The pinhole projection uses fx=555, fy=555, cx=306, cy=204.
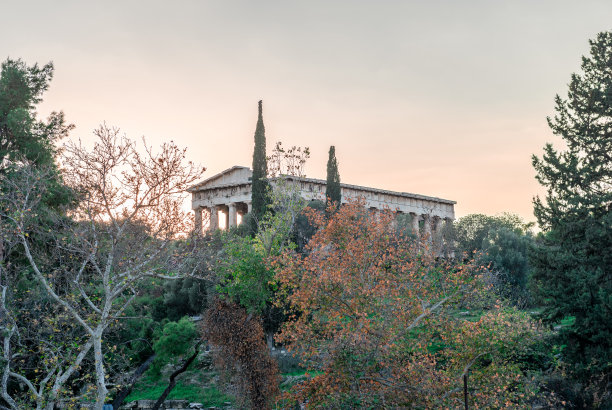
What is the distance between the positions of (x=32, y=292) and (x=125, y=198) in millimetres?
4806

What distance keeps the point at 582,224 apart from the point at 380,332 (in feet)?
34.4

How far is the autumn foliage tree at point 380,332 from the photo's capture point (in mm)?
13438

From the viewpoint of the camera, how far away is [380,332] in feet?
46.3

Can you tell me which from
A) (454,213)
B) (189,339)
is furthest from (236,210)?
(189,339)

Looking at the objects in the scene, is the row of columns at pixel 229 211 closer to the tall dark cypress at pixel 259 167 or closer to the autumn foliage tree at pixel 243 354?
the tall dark cypress at pixel 259 167

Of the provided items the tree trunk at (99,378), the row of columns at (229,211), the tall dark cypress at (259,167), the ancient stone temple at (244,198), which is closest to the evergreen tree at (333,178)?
the tall dark cypress at (259,167)

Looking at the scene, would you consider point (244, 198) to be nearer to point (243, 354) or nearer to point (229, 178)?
point (229, 178)

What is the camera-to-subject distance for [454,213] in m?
67.1

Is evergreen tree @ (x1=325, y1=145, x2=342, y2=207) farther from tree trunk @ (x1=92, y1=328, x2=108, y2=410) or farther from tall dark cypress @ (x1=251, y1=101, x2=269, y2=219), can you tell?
tree trunk @ (x1=92, y1=328, x2=108, y2=410)

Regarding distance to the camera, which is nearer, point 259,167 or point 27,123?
point 27,123

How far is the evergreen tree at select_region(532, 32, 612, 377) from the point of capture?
1831cm

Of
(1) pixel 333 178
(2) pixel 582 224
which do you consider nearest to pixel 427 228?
(1) pixel 333 178

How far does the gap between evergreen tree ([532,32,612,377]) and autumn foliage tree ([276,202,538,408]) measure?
2.70 metres

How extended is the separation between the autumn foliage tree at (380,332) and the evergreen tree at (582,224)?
8.86 ft
